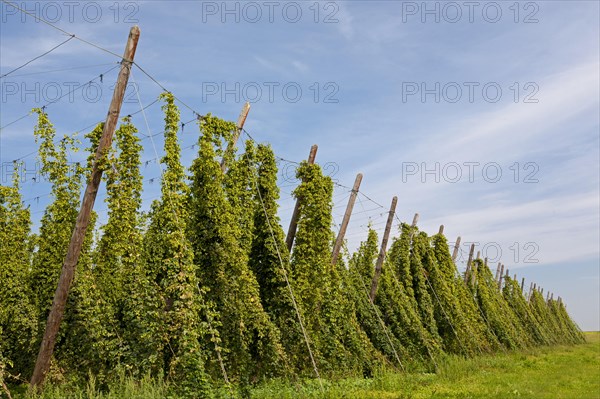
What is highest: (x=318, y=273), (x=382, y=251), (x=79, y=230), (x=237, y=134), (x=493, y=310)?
(x=237, y=134)

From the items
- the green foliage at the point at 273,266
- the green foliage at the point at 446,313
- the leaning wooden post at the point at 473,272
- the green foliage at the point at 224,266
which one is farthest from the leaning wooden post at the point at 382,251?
the leaning wooden post at the point at 473,272

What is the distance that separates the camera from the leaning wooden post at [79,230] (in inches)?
420

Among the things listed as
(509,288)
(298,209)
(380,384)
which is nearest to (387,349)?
(380,384)

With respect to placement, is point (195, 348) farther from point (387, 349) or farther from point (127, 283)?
point (387, 349)

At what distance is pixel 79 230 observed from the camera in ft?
35.8

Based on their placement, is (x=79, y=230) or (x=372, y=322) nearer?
(x=79, y=230)

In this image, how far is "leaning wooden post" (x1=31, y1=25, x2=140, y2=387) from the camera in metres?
10.7

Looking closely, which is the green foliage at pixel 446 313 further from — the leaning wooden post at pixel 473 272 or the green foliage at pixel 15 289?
the green foliage at pixel 15 289

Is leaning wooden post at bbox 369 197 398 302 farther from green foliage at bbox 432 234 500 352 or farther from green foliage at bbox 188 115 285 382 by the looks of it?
green foliage at bbox 188 115 285 382

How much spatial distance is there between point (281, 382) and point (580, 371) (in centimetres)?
1379

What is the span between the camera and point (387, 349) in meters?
20.5

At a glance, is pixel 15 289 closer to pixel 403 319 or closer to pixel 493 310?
pixel 403 319

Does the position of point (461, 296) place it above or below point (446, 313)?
above

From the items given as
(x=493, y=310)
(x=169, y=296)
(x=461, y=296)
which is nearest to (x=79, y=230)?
(x=169, y=296)
